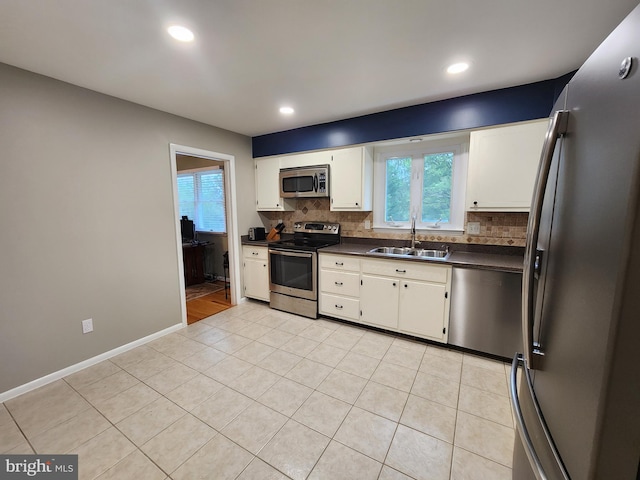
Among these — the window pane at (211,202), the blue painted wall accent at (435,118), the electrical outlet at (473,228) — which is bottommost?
the electrical outlet at (473,228)

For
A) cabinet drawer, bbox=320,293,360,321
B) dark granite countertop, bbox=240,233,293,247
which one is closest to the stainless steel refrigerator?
cabinet drawer, bbox=320,293,360,321

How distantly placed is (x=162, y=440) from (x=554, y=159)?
2329 millimetres

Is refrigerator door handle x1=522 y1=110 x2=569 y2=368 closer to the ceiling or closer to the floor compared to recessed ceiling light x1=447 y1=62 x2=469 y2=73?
closer to the floor

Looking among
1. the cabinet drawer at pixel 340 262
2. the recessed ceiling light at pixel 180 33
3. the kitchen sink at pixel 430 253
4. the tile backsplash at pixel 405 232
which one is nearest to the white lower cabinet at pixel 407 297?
the cabinet drawer at pixel 340 262

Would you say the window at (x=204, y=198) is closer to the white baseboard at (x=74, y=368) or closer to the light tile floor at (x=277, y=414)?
the white baseboard at (x=74, y=368)


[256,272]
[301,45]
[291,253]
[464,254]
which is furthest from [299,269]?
[301,45]

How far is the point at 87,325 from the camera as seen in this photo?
2352mm

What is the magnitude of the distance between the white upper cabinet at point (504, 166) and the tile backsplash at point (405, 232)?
0.28 metres

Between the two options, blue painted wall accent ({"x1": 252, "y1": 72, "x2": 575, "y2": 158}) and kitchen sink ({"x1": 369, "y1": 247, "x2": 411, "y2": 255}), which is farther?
kitchen sink ({"x1": 369, "y1": 247, "x2": 411, "y2": 255})

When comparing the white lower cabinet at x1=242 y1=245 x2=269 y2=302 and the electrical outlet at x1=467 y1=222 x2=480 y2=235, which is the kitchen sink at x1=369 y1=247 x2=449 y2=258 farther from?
the white lower cabinet at x1=242 y1=245 x2=269 y2=302

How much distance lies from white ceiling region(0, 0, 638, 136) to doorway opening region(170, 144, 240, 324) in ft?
5.23

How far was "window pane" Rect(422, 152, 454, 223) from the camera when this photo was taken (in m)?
2.97

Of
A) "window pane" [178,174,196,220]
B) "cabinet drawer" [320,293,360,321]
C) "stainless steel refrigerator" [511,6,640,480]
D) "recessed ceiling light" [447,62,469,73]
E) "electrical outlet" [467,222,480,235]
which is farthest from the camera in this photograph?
"window pane" [178,174,196,220]

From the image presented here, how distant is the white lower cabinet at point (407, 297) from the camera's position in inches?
99.7
